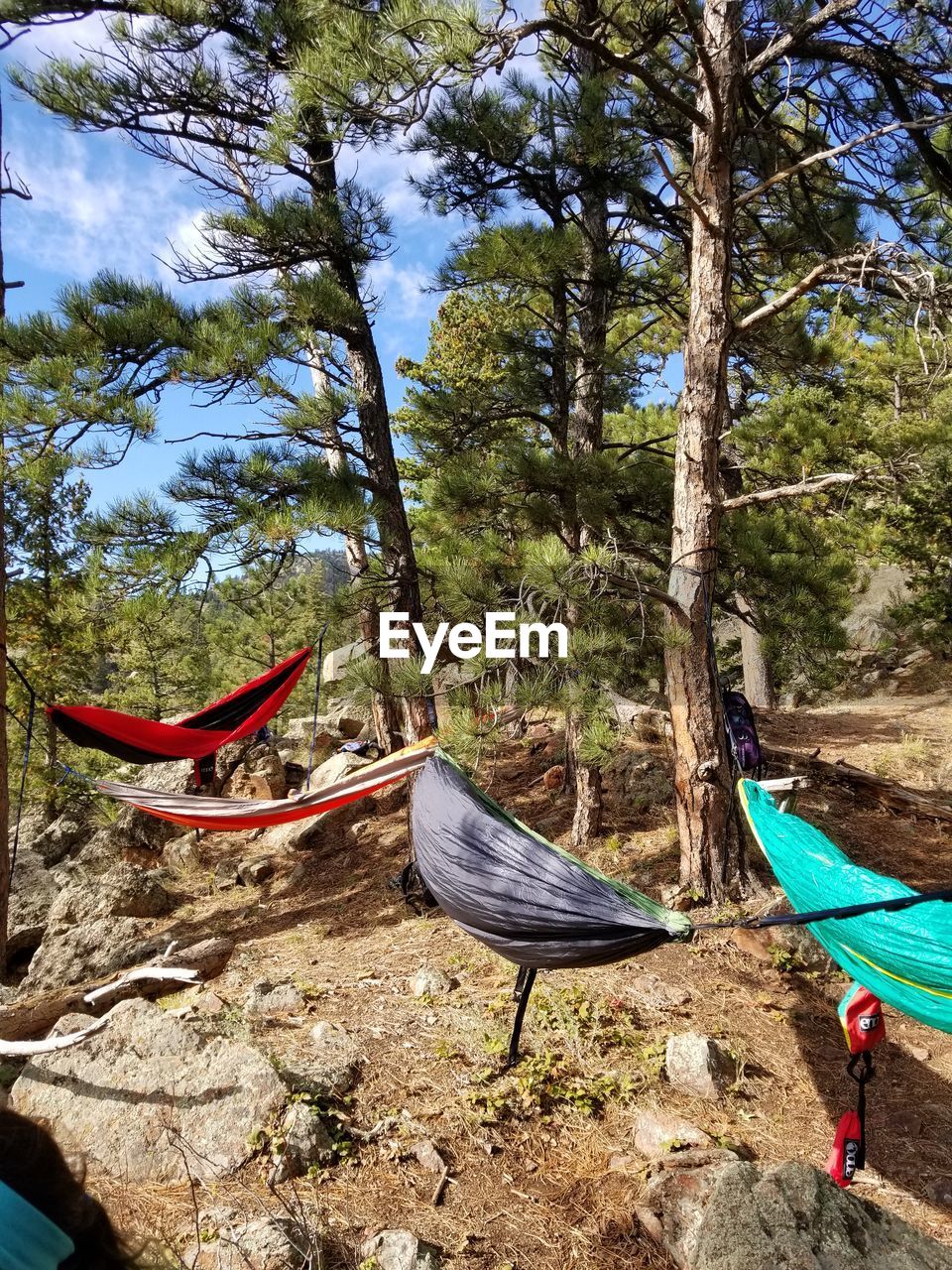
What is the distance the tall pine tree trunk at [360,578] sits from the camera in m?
3.64

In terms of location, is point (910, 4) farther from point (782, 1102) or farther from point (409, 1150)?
point (409, 1150)

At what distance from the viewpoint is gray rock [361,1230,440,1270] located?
1.77m

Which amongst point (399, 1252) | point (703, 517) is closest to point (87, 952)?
point (399, 1252)

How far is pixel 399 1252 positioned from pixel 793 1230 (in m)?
0.91

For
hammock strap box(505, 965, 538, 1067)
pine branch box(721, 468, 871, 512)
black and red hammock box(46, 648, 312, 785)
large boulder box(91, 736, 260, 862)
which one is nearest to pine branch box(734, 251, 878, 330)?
pine branch box(721, 468, 871, 512)

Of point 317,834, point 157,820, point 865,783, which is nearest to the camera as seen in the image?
point 865,783

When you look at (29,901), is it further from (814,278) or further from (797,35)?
(797,35)

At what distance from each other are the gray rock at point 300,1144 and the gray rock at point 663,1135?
3.00 feet

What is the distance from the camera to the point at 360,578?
4.03 metres

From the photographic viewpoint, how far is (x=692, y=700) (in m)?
3.26

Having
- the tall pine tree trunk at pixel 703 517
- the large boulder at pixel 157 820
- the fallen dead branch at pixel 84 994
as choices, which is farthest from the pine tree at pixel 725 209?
the large boulder at pixel 157 820

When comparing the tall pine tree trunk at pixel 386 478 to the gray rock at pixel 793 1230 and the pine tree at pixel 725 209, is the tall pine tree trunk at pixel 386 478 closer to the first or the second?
the pine tree at pixel 725 209

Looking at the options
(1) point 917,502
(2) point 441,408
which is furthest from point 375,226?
(1) point 917,502

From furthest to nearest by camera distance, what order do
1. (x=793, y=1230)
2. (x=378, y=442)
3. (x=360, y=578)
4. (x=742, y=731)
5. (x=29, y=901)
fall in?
(x=29, y=901) → (x=378, y=442) → (x=360, y=578) → (x=742, y=731) → (x=793, y=1230)
